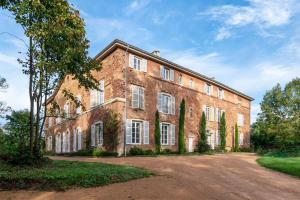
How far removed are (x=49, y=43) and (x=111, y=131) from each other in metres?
11.4

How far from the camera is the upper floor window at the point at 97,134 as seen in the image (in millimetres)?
25239

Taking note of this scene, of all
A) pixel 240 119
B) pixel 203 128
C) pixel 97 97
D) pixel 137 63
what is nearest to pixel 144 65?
pixel 137 63

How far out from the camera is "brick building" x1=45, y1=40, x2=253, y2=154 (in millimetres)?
24078

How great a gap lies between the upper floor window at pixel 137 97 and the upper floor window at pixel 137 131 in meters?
1.34

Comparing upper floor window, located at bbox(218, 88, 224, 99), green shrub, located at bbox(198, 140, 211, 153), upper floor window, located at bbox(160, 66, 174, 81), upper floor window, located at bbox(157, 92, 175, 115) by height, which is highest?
upper floor window, located at bbox(160, 66, 174, 81)

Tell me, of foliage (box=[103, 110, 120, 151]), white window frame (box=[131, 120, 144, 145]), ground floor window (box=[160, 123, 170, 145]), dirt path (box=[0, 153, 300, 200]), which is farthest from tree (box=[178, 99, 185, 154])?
dirt path (box=[0, 153, 300, 200])

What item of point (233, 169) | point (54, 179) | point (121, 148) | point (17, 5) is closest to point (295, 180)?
point (233, 169)

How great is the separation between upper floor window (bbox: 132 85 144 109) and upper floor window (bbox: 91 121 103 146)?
3339mm

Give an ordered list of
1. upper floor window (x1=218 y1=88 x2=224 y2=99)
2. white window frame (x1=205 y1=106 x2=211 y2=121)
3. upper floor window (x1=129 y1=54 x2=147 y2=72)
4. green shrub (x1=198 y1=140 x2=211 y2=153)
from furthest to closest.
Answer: upper floor window (x1=218 y1=88 x2=224 y2=99) < white window frame (x1=205 y1=106 x2=211 y2=121) < green shrub (x1=198 y1=140 x2=211 y2=153) < upper floor window (x1=129 y1=54 x2=147 y2=72)

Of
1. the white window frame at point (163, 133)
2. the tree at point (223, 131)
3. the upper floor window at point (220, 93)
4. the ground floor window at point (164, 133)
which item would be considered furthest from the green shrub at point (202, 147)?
the upper floor window at point (220, 93)

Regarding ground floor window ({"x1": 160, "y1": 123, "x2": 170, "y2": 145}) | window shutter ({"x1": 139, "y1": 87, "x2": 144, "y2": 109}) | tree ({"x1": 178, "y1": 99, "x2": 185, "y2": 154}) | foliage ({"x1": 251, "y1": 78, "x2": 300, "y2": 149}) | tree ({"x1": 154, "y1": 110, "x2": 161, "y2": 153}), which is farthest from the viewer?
foliage ({"x1": 251, "y1": 78, "x2": 300, "y2": 149})

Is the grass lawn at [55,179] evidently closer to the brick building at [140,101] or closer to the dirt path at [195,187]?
the dirt path at [195,187]

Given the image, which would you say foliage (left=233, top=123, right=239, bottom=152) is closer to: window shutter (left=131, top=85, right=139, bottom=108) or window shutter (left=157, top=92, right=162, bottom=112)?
window shutter (left=157, top=92, right=162, bottom=112)

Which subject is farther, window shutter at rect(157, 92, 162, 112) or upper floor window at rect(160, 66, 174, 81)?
upper floor window at rect(160, 66, 174, 81)
